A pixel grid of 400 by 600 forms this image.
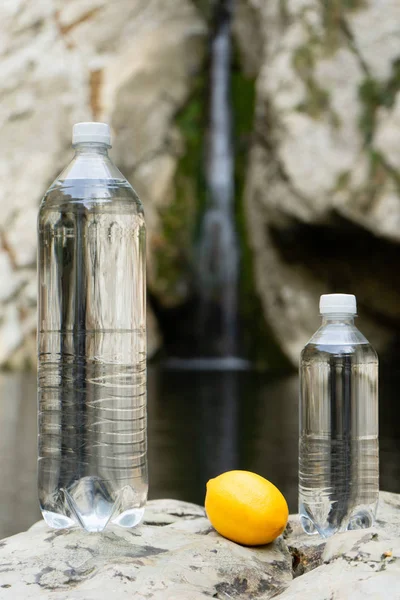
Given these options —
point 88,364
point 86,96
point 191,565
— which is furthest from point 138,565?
point 86,96

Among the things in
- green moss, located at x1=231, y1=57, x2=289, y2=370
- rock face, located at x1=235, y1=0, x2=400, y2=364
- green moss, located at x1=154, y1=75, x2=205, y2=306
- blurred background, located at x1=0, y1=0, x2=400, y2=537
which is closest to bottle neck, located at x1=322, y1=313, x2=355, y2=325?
blurred background, located at x1=0, y1=0, x2=400, y2=537

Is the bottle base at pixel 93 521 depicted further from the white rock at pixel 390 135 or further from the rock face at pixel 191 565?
the white rock at pixel 390 135

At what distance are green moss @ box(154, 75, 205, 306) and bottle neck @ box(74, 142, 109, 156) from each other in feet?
30.7

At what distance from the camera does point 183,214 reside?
38.3 feet

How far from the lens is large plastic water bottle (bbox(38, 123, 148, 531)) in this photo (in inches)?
76.9

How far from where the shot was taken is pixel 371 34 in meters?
9.34

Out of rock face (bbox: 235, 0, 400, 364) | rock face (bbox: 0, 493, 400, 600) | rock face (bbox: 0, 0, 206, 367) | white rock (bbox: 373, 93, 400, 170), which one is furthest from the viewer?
rock face (bbox: 0, 0, 206, 367)

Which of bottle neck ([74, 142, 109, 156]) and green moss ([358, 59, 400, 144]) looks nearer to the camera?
bottle neck ([74, 142, 109, 156])

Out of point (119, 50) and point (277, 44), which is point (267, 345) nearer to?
point (277, 44)

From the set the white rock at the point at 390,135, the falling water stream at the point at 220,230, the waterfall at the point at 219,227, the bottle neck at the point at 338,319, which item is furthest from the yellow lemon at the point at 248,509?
the waterfall at the point at 219,227

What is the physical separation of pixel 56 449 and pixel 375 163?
301 inches

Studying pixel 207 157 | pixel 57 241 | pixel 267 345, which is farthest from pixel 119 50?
pixel 57 241

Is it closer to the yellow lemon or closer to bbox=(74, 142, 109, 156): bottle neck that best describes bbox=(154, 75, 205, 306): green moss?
bbox=(74, 142, 109, 156): bottle neck

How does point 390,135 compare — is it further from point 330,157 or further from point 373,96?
point 330,157
